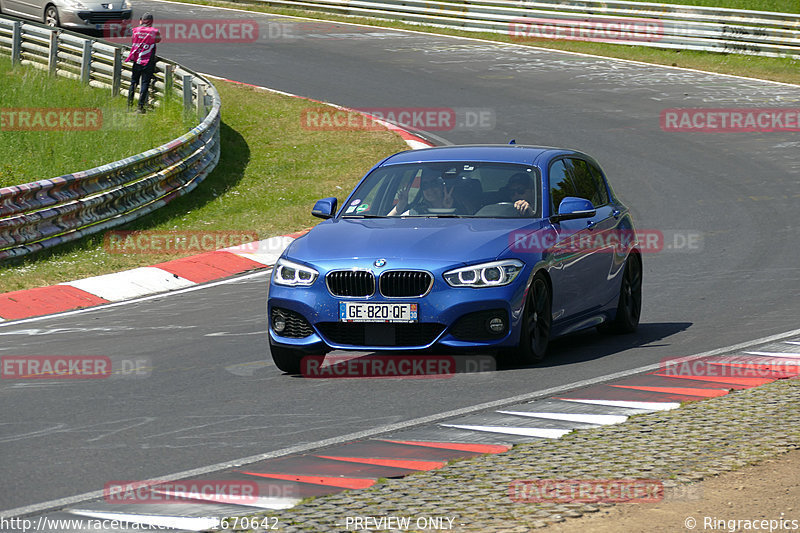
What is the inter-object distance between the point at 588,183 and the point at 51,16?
26379mm

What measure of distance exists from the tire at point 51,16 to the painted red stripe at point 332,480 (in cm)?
3006

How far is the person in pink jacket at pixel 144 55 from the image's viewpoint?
24734 millimetres

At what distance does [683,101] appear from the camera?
27250 mm

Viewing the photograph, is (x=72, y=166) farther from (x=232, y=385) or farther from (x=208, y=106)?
(x=232, y=385)

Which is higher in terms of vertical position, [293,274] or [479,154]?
[479,154]

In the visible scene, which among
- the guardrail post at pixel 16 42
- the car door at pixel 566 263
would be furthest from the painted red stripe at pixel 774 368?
the guardrail post at pixel 16 42

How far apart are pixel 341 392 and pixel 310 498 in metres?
2.81

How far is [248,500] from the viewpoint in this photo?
20.4ft

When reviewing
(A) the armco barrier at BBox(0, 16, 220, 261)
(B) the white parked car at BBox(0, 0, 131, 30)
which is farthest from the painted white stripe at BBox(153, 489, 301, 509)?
(B) the white parked car at BBox(0, 0, 131, 30)

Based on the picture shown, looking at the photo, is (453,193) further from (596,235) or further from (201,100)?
(201,100)

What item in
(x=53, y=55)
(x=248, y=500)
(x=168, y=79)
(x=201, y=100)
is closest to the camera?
(x=248, y=500)

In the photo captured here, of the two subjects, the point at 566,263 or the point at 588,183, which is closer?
the point at 566,263

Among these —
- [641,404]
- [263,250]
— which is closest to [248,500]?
[641,404]

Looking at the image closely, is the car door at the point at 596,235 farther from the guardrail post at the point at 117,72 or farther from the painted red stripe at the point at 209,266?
the guardrail post at the point at 117,72
